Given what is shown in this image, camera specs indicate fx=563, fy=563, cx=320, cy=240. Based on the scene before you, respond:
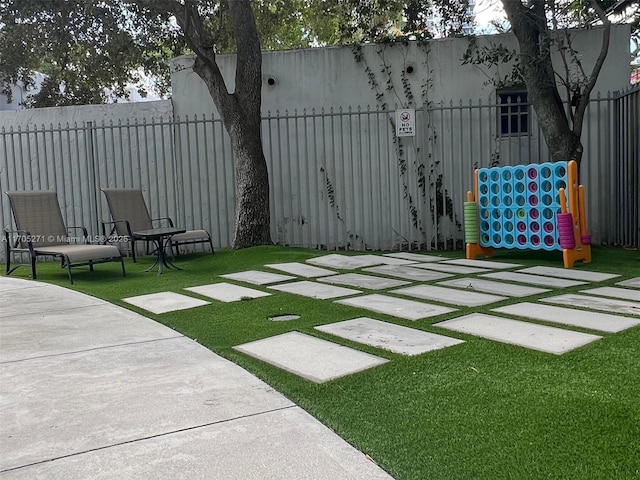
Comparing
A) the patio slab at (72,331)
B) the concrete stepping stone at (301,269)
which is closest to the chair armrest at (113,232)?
the concrete stepping stone at (301,269)

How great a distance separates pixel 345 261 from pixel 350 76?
14.0 ft

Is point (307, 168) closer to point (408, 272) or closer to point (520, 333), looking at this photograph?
point (408, 272)

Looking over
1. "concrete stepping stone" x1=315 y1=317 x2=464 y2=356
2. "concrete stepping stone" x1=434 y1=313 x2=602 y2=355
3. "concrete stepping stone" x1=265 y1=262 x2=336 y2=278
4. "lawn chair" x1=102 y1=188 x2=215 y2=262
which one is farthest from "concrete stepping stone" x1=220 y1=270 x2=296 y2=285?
"concrete stepping stone" x1=434 y1=313 x2=602 y2=355

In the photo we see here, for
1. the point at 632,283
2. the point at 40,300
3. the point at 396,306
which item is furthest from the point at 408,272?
the point at 40,300

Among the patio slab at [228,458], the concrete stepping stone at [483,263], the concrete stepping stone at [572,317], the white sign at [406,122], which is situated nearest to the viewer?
the patio slab at [228,458]

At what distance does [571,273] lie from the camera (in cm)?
670

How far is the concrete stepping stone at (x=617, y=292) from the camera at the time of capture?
5.17m

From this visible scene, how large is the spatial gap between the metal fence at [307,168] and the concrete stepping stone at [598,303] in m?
5.04

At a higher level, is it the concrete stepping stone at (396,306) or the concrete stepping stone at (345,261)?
the concrete stepping stone at (345,261)

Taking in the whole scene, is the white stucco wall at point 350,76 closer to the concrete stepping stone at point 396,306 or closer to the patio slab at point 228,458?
the concrete stepping stone at point 396,306

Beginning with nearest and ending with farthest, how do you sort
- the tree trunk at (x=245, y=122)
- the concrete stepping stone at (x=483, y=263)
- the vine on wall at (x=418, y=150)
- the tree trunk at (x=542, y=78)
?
the concrete stepping stone at (x=483, y=263) → the tree trunk at (x=542, y=78) → the tree trunk at (x=245, y=122) → the vine on wall at (x=418, y=150)

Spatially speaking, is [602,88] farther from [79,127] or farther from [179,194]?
[79,127]

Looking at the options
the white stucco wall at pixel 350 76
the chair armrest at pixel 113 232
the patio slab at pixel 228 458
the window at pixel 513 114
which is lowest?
the patio slab at pixel 228 458

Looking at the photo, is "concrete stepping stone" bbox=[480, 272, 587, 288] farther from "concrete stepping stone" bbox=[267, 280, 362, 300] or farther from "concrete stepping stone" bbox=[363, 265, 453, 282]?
"concrete stepping stone" bbox=[267, 280, 362, 300]
